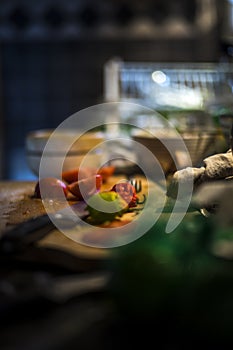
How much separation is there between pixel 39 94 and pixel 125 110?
4.97ft

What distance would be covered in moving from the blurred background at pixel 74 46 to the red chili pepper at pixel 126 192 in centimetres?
210

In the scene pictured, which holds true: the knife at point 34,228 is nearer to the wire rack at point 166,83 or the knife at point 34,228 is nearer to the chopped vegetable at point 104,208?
the chopped vegetable at point 104,208

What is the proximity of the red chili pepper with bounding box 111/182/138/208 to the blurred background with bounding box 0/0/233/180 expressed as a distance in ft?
6.89

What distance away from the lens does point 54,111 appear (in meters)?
2.83

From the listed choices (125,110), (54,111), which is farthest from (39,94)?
(125,110)

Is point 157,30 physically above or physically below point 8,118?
above

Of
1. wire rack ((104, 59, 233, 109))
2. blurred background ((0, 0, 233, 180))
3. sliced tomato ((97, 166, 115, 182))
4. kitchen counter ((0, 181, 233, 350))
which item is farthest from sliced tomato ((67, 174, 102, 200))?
blurred background ((0, 0, 233, 180))

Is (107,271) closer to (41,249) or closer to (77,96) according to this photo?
(41,249)

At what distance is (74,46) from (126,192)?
2227mm

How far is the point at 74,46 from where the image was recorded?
274cm

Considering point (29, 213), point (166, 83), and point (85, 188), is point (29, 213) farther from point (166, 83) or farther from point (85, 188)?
point (166, 83)

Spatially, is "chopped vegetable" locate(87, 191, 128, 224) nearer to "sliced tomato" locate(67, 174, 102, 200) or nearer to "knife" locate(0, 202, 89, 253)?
"knife" locate(0, 202, 89, 253)

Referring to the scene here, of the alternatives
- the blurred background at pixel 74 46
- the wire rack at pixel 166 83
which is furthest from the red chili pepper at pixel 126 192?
the blurred background at pixel 74 46

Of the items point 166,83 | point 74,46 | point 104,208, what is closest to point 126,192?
point 104,208
